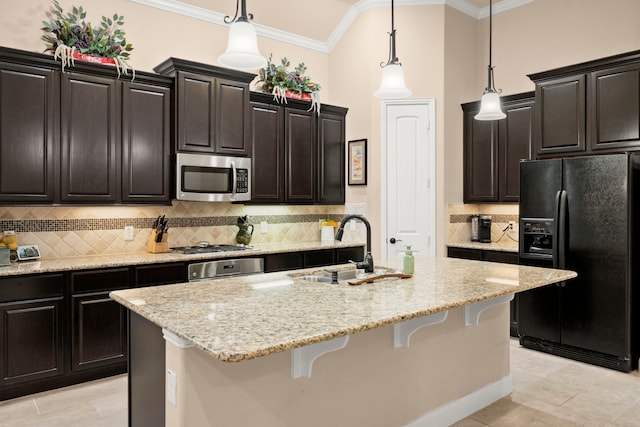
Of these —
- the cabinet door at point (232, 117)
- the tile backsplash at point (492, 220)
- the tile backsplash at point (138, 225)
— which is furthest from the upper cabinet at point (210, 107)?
the tile backsplash at point (492, 220)

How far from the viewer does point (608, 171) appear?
3707 millimetres

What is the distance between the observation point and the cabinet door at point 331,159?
17.5 feet

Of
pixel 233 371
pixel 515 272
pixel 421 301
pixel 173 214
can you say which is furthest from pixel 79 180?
pixel 515 272

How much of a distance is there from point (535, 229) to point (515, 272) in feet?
4.67

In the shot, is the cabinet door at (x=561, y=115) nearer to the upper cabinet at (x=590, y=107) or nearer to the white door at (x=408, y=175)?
the upper cabinet at (x=590, y=107)

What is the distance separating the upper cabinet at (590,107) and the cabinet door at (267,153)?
102 inches

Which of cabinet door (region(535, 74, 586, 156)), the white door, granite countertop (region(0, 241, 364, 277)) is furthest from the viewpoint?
the white door

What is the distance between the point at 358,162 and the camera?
17.7 feet

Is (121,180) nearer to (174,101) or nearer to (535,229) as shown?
(174,101)

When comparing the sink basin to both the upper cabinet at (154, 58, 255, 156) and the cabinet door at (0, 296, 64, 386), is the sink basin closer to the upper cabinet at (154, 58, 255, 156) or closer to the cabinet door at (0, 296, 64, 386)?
the cabinet door at (0, 296, 64, 386)

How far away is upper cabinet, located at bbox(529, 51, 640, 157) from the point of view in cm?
378

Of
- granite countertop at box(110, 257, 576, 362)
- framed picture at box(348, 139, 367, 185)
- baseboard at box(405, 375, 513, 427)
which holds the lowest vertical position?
baseboard at box(405, 375, 513, 427)

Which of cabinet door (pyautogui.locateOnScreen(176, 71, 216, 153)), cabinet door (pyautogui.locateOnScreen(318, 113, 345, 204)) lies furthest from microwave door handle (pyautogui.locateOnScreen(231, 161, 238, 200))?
cabinet door (pyautogui.locateOnScreen(318, 113, 345, 204))

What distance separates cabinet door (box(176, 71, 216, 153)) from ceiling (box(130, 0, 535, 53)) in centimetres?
98
